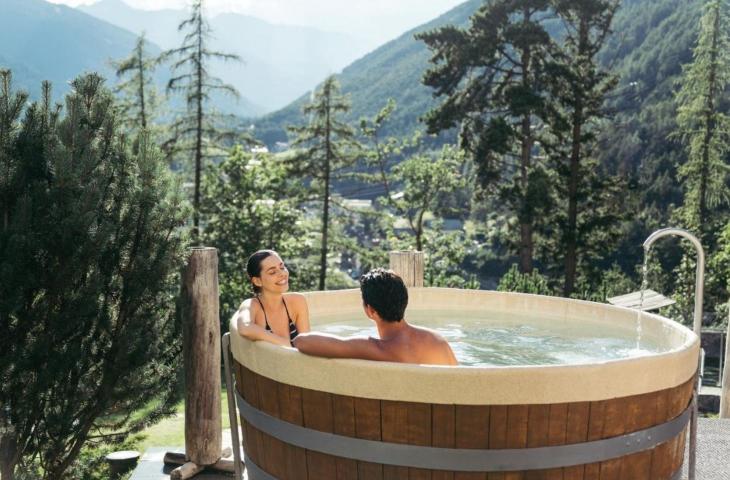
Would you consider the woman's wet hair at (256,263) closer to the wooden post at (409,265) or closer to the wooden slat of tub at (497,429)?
the wooden slat of tub at (497,429)

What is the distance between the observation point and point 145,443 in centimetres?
793

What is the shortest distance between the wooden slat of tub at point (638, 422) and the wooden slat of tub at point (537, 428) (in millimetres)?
284

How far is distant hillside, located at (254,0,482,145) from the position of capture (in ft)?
188

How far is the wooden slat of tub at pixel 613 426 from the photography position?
7.43ft

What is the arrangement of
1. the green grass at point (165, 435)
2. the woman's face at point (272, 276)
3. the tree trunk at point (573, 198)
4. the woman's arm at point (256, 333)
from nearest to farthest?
the woman's arm at point (256, 333), the woman's face at point (272, 276), the green grass at point (165, 435), the tree trunk at point (573, 198)

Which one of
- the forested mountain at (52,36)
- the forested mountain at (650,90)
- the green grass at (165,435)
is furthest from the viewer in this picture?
the forested mountain at (52,36)

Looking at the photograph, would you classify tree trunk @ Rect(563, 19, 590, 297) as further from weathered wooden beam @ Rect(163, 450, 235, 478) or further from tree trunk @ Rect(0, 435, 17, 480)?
tree trunk @ Rect(0, 435, 17, 480)

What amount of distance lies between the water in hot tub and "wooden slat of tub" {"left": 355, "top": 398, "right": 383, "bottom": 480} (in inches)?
56.6

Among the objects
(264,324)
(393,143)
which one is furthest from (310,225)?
(264,324)

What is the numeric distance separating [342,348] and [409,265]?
2.56 meters

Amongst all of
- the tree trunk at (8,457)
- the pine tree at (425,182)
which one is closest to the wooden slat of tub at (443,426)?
the tree trunk at (8,457)

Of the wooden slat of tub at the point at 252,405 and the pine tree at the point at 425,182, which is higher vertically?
the pine tree at the point at 425,182

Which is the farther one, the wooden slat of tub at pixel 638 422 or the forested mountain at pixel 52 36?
the forested mountain at pixel 52 36

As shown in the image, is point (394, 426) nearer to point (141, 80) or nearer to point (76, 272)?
point (76, 272)
